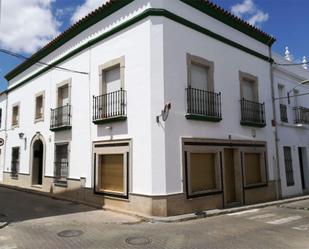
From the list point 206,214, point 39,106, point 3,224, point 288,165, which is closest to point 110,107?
point 206,214

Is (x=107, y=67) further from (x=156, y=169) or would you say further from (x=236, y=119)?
(x=236, y=119)

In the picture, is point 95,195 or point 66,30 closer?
point 95,195

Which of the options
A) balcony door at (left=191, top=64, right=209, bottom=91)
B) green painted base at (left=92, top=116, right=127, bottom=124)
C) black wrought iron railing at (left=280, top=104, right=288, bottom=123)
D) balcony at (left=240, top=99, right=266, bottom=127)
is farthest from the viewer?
black wrought iron railing at (left=280, top=104, right=288, bottom=123)

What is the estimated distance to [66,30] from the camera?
13.8 metres

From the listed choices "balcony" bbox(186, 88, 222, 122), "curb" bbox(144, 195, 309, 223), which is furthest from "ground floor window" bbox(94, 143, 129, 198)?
"balcony" bbox(186, 88, 222, 122)

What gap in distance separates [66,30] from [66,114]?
3.52m

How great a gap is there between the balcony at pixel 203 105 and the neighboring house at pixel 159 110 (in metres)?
0.04

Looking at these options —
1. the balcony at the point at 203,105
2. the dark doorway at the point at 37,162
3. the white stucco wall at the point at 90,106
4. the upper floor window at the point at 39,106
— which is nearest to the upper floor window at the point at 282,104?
the balcony at the point at 203,105

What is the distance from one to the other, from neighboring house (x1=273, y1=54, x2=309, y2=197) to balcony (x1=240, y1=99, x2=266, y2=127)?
1.58 m

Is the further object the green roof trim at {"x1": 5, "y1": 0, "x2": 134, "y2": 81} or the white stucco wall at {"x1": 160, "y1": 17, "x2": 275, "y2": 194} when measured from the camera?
the green roof trim at {"x1": 5, "y1": 0, "x2": 134, "y2": 81}

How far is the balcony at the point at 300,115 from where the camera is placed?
1623cm

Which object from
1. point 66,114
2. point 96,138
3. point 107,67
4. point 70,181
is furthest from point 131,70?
point 70,181

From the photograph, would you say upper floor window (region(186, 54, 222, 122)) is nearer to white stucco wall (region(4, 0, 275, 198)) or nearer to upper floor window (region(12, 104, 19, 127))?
white stucco wall (region(4, 0, 275, 198))

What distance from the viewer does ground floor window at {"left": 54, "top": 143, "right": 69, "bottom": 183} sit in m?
13.4
